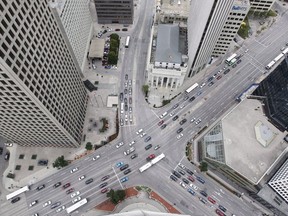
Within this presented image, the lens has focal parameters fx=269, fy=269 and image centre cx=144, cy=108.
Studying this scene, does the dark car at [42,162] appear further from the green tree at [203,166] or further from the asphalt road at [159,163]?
the green tree at [203,166]

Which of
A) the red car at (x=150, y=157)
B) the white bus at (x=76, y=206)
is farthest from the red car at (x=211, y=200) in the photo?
the white bus at (x=76, y=206)

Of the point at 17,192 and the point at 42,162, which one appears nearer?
the point at 17,192

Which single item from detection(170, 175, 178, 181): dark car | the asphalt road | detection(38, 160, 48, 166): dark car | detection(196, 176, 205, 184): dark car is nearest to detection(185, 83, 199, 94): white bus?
the asphalt road

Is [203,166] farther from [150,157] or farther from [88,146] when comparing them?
[88,146]

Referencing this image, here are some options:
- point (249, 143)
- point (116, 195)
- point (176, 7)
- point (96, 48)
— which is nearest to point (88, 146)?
point (116, 195)

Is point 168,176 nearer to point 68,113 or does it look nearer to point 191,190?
point 191,190

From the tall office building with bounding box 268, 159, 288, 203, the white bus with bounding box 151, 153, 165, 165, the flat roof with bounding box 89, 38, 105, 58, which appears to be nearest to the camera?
the tall office building with bounding box 268, 159, 288, 203

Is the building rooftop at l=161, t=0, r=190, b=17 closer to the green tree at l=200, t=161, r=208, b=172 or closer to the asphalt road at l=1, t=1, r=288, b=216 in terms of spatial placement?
the asphalt road at l=1, t=1, r=288, b=216
